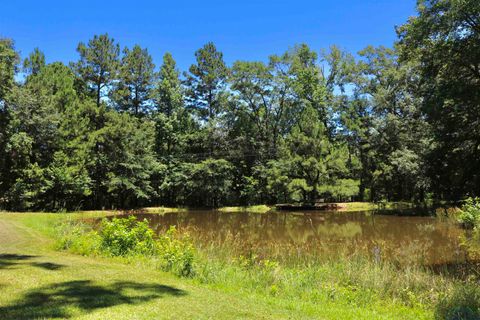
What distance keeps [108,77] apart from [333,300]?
40176 mm

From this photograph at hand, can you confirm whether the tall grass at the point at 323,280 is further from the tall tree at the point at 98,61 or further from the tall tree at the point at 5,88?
the tall tree at the point at 98,61

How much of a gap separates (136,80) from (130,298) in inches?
1746

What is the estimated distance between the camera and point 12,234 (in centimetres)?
1427

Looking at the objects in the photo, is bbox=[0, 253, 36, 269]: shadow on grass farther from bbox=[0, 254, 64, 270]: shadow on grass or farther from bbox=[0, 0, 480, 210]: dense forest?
bbox=[0, 0, 480, 210]: dense forest

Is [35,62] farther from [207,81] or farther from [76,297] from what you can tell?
[76,297]

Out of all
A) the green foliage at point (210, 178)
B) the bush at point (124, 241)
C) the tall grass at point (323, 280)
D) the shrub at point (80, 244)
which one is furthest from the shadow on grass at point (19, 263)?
the green foliage at point (210, 178)

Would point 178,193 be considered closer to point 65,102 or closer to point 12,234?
point 65,102

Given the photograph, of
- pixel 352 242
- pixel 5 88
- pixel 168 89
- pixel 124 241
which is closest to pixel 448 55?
pixel 352 242

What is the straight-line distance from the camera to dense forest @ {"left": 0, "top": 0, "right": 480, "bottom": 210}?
97.8 feet

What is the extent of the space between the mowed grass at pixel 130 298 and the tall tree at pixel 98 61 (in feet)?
117

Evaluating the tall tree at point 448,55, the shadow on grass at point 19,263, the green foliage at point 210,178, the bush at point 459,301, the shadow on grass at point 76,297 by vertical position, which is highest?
the tall tree at point 448,55

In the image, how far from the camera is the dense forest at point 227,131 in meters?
29.8

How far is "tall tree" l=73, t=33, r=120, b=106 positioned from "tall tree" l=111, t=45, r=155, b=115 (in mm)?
2273

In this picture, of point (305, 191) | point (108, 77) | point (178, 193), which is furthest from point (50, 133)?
point (305, 191)
